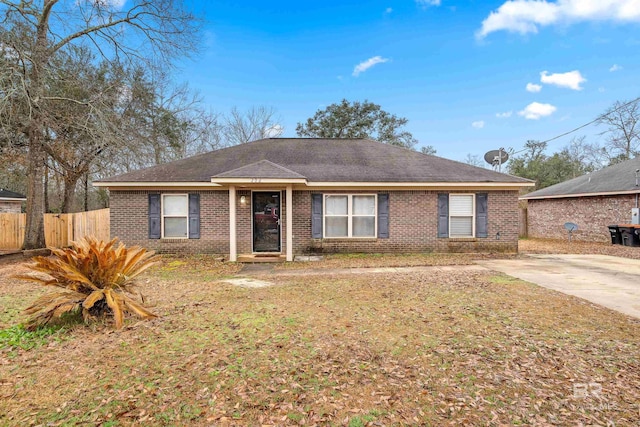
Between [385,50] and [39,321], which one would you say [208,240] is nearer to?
[39,321]

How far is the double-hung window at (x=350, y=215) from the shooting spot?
34.2 ft

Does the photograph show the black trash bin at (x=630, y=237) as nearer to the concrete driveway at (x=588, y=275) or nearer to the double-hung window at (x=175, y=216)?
the concrete driveway at (x=588, y=275)

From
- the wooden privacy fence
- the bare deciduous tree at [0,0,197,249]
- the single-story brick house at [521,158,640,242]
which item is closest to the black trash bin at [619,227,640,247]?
the single-story brick house at [521,158,640,242]

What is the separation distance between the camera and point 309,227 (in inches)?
408

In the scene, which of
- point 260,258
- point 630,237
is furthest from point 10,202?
point 630,237

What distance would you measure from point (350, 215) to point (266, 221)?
2768 millimetres

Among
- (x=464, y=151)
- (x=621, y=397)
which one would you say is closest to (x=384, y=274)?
(x=621, y=397)

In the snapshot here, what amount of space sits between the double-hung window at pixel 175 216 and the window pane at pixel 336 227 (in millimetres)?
4615

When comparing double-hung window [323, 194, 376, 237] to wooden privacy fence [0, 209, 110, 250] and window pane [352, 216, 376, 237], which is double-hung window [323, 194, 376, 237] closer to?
window pane [352, 216, 376, 237]

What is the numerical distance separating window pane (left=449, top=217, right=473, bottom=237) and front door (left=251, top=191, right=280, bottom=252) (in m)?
5.81

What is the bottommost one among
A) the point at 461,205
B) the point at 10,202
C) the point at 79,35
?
the point at 461,205

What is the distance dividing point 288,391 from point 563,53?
72.5ft

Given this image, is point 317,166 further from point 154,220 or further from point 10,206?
point 10,206

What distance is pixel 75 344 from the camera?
351cm
